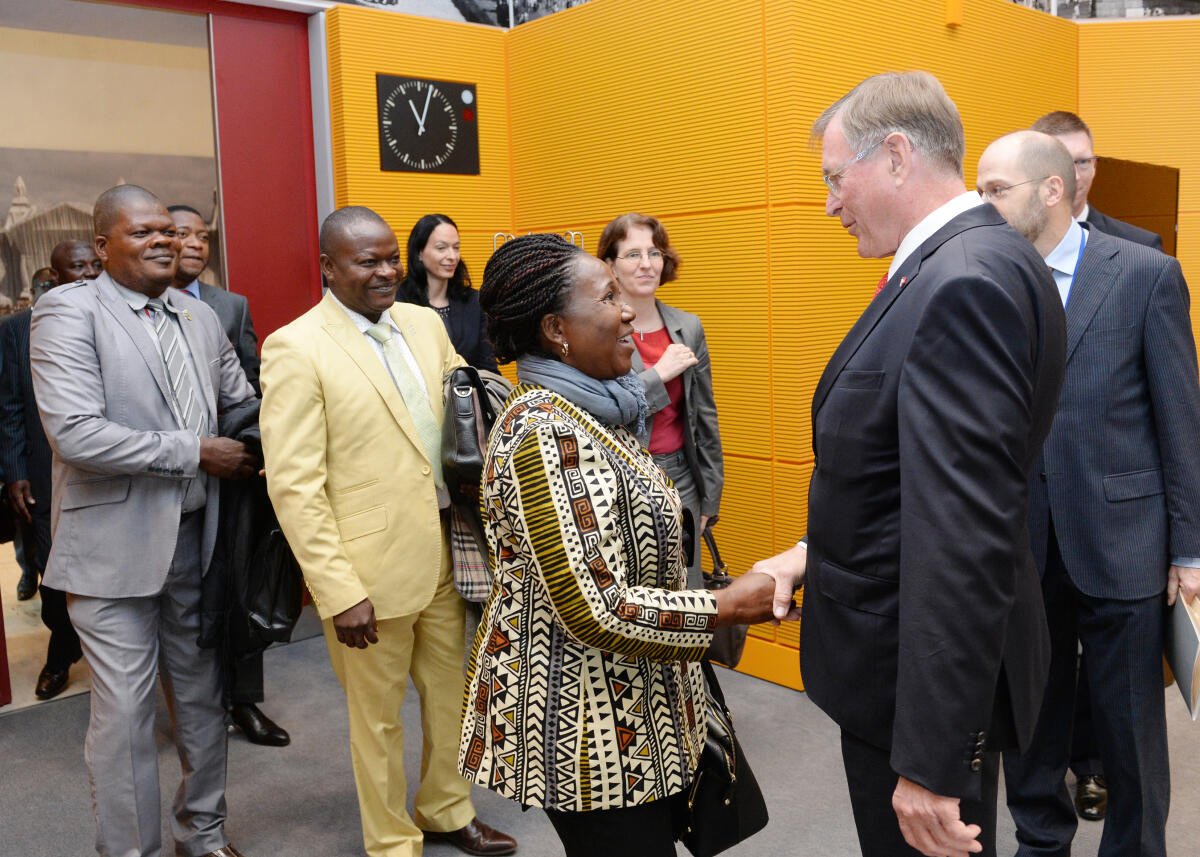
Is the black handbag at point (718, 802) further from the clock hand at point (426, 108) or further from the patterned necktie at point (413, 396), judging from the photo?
the clock hand at point (426, 108)

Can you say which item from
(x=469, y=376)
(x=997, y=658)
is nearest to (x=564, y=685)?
(x=997, y=658)

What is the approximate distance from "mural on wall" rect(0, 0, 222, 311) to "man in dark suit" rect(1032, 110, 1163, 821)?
12.1ft

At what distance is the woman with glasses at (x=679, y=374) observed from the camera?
3682 mm

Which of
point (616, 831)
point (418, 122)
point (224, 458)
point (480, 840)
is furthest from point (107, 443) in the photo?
point (418, 122)

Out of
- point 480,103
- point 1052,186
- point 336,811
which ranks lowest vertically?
point 336,811

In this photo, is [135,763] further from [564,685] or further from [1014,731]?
[1014,731]

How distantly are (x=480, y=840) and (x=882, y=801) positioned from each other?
1.82 metres

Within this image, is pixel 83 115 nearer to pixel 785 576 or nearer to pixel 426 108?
pixel 426 108

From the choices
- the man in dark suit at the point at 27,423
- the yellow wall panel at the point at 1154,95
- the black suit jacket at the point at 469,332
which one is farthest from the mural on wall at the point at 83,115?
the yellow wall panel at the point at 1154,95

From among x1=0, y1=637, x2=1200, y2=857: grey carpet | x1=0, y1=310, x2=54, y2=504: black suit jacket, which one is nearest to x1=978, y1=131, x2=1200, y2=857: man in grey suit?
x1=0, y1=637, x2=1200, y2=857: grey carpet

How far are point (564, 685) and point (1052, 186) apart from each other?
6.30 feet

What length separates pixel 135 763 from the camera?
2838mm

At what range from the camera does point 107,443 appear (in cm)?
270

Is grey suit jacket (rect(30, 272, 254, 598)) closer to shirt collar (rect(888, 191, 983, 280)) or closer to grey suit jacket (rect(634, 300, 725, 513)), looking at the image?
grey suit jacket (rect(634, 300, 725, 513))
